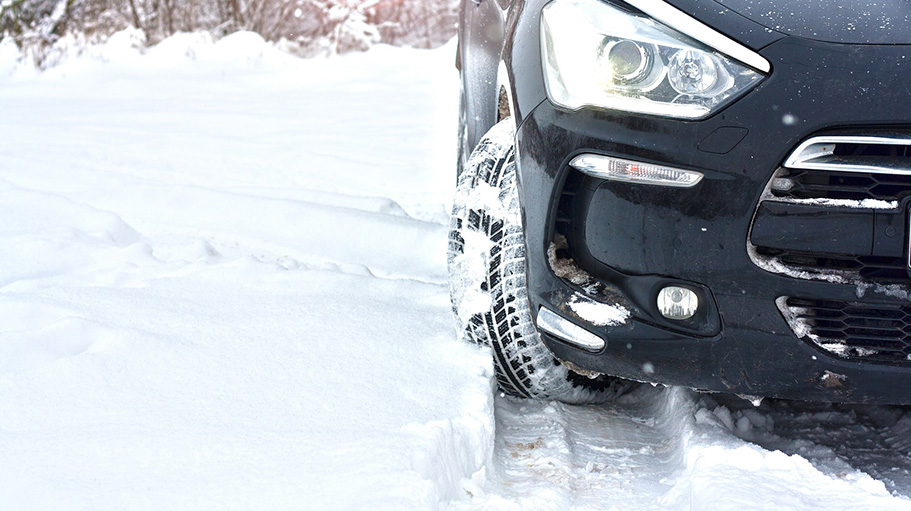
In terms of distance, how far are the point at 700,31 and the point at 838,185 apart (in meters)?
0.36

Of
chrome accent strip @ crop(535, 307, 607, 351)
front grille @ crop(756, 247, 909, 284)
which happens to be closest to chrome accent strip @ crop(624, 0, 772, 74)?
front grille @ crop(756, 247, 909, 284)

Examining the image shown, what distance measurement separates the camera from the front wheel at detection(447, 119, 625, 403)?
1.88m

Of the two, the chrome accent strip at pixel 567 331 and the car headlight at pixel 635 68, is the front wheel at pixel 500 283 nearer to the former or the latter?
the chrome accent strip at pixel 567 331

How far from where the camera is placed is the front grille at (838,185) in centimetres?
144

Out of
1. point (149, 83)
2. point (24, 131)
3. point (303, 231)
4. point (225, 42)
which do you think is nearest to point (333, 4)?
point (225, 42)

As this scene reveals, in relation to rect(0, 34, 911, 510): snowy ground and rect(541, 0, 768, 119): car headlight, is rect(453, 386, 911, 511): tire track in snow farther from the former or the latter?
rect(541, 0, 768, 119): car headlight

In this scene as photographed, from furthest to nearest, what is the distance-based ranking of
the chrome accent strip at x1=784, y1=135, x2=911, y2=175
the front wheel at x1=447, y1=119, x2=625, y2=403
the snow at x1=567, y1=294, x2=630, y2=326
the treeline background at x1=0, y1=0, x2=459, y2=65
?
the treeline background at x1=0, y1=0, x2=459, y2=65, the front wheel at x1=447, y1=119, x2=625, y2=403, the snow at x1=567, y1=294, x2=630, y2=326, the chrome accent strip at x1=784, y1=135, x2=911, y2=175

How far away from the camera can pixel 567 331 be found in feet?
5.61

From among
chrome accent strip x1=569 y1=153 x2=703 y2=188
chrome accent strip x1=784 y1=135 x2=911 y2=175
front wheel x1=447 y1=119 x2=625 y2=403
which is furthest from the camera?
front wheel x1=447 y1=119 x2=625 y2=403

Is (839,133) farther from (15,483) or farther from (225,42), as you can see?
(225,42)

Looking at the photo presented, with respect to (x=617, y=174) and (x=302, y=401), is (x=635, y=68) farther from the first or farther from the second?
(x=302, y=401)

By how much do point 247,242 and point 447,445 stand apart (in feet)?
5.63

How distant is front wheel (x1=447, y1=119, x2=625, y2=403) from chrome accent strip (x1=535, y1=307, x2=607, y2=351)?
0.39 feet

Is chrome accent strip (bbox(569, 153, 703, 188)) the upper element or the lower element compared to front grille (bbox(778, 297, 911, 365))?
upper
